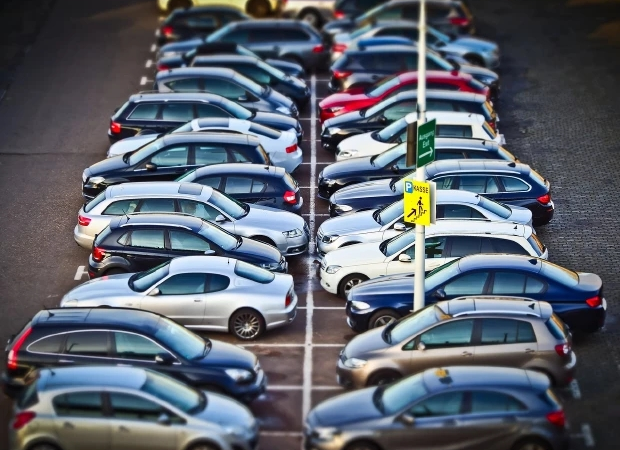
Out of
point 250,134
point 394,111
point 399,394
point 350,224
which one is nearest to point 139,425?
point 399,394

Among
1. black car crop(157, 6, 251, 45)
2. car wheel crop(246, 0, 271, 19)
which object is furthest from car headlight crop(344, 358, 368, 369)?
car wheel crop(246, 0, 271, 19)

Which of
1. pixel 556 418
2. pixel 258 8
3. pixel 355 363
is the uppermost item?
pixel 556 418

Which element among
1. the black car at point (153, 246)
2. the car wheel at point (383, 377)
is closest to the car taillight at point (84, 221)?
the black car at point (153, 246)

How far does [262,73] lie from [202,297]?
465 inches

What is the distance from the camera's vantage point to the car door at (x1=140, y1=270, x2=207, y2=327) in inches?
721

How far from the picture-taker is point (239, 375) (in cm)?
1616

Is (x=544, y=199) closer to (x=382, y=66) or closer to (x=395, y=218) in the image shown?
(x=395, y=218)

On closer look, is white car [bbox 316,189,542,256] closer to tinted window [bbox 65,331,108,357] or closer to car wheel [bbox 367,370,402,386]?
car wheel [bbox 367,370,402,386]

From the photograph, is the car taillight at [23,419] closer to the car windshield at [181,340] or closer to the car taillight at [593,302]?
the car windshield at [181,340]

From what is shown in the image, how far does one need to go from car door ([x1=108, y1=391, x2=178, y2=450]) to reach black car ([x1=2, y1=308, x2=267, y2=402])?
1624 mm

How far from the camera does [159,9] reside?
3756 cm

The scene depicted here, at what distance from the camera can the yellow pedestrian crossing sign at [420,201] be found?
17.6 metres

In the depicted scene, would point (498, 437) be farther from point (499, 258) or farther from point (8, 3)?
point (8, 3)

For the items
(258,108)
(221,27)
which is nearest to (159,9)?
(221,27)
